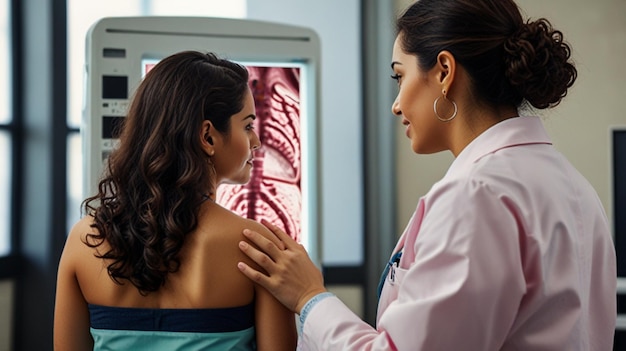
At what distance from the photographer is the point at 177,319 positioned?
1.19 metres

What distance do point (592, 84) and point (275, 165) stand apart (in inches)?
67.7

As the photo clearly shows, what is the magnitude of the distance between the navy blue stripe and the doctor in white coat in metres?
0.08

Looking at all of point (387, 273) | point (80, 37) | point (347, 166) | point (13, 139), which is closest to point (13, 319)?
point (13, 139)

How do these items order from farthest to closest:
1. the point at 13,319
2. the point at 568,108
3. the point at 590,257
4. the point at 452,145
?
the point at 568,108 → the point at 13,319 → the point at 452,145 → the point at 590,257

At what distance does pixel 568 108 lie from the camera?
3211mm

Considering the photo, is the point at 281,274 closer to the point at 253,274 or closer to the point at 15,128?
the point at 253,274

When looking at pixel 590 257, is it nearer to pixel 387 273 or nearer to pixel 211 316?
pixel 387 273

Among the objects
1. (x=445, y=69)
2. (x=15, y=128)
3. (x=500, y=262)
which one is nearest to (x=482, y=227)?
(x=500, y=262)

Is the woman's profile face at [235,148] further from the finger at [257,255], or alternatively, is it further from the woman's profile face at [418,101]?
the woman's profile face at [418,101]

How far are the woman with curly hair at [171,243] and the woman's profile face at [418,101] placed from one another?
12.9 inches

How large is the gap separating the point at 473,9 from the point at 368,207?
2.23 m

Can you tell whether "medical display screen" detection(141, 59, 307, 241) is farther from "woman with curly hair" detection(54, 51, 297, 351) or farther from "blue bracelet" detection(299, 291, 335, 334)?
"blue bracelet" detection(299, 291, 335, 334)

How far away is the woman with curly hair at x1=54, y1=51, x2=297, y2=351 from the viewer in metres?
1.19

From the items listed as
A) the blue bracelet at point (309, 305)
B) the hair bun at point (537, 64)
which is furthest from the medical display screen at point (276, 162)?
the hair bun at point (537, 64)
